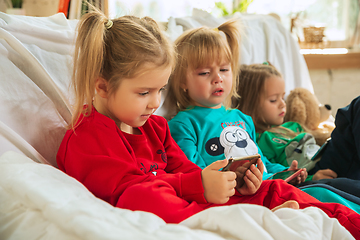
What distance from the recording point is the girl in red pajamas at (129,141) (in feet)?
2.24

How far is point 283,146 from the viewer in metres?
1.40

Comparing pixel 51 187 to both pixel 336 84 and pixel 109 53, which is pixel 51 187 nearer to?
pixel 109 53

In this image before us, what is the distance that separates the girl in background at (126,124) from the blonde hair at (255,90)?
719 mm

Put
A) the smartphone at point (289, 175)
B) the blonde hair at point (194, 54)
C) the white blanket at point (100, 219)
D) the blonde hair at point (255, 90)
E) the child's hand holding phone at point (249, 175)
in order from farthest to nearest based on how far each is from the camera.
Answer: the blonde hair at point (255, 90) < the blonde hair at point (194, 54) < the smartphone at point (289, 175) < the child's hand holding phone at point (249, 175) < the white blanket at point (100, 219)

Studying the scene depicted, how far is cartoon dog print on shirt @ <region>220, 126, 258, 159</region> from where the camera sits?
1.11 metres

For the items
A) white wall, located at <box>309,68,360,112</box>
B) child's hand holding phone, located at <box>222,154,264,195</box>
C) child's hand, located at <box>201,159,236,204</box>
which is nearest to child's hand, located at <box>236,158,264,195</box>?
child's hand holding phone, located at <box>222,154,264,195</box>

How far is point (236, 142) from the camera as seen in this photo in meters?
1.14

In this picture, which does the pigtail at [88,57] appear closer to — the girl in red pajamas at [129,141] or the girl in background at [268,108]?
the girl in red pajamas at [129,141]

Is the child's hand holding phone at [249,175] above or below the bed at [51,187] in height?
below

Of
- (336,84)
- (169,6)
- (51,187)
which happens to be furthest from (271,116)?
(169,6)

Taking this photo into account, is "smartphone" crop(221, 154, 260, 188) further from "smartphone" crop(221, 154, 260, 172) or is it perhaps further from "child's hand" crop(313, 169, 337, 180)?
"child's hand" crop(313, 169, 337, 180)

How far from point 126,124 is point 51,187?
32 cm

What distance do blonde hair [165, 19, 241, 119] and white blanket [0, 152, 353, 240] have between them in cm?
70

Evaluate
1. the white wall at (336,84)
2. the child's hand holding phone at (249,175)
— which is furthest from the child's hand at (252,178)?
the white wall at (336,84)
